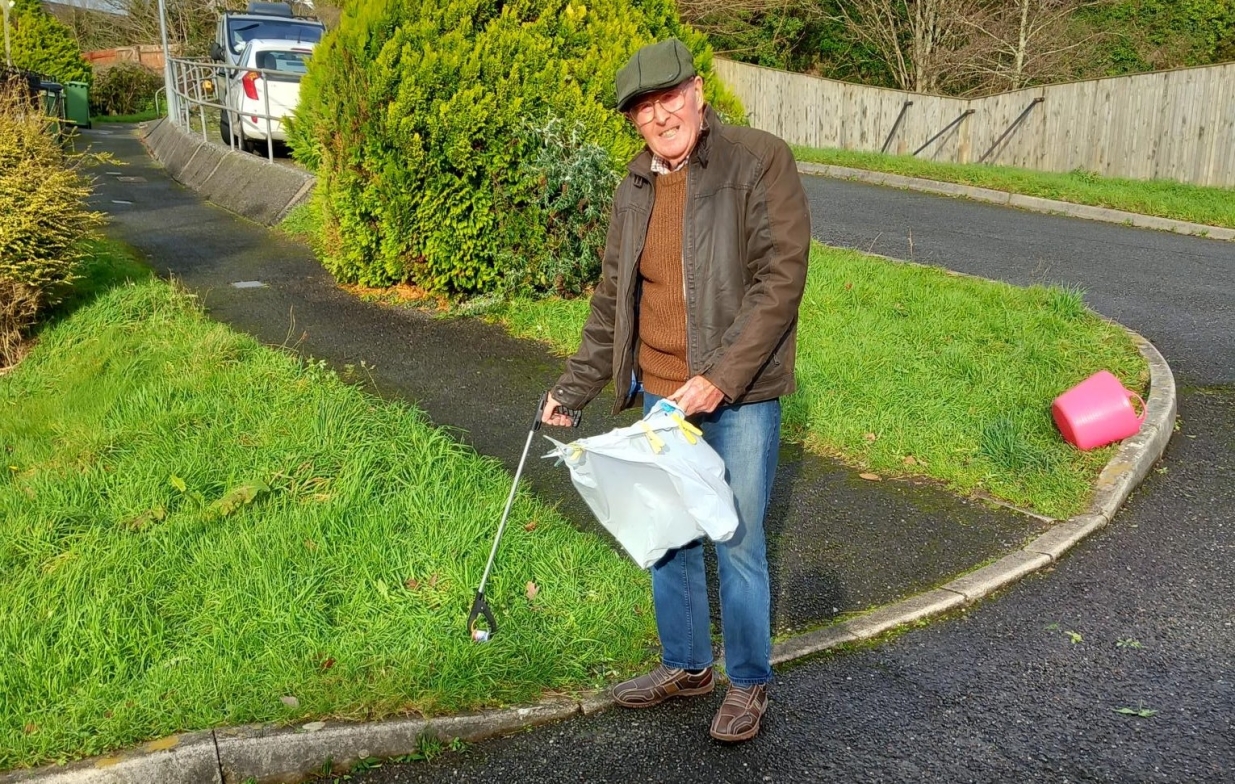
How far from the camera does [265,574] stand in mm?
4184

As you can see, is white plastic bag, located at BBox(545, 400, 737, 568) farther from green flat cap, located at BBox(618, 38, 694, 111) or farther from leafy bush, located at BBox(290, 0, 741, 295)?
leafy bush, located at BBox(290, 0, 741, 295)

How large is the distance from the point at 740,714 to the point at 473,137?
19.0 feet

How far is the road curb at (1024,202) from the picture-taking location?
13.7 meters

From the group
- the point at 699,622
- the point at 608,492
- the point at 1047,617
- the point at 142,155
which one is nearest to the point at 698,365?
the point at 608,492

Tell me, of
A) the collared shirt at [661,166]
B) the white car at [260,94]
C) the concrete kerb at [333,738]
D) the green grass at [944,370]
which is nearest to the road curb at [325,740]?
the concrete kerb at [333,738]

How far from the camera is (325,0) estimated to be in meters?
25.1

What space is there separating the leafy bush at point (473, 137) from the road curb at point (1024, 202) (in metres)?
7.98

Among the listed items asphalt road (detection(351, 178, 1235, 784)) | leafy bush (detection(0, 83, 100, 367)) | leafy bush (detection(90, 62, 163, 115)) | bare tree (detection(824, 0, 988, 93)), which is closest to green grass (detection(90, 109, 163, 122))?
leafy bush (detection(90, 62, 163, 115))

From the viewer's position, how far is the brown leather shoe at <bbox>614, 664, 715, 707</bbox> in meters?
3.71

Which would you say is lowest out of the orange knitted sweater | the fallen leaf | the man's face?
the fallen leaf

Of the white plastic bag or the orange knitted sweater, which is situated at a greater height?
the orange knitted sweater

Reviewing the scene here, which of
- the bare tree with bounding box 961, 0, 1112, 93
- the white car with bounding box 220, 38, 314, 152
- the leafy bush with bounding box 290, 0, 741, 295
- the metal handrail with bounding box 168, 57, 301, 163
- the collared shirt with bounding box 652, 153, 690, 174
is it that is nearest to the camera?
the collared shirt with bounding box 652, 153, 690, 174

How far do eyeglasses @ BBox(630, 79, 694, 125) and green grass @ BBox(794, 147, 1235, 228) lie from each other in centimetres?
1276

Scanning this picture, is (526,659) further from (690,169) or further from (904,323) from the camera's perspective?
(904,323)
